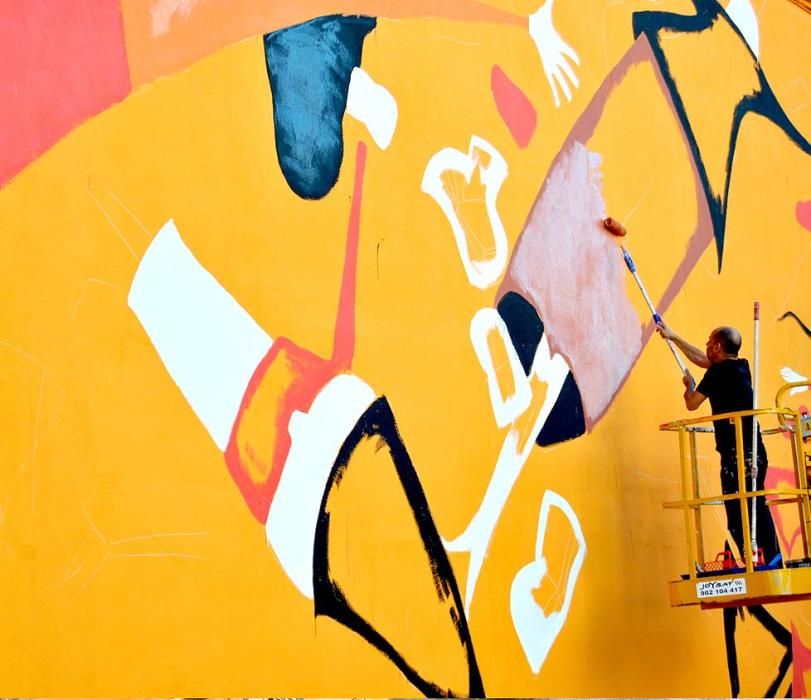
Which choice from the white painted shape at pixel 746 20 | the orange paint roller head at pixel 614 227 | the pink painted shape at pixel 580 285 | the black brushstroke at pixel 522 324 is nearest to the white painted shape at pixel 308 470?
the black brushstroke at pixel 522 324

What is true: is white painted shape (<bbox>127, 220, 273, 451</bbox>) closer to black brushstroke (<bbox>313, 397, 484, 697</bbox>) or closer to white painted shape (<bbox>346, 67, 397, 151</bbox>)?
black brushstroke (<bbox>313, 397, 484, 697</bbox>)

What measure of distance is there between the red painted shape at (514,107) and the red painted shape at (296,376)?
1.20 meters

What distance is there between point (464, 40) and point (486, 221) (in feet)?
3.20

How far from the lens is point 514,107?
752 centimetres

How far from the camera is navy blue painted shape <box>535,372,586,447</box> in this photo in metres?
7.29

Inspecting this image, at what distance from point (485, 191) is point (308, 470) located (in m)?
2.00

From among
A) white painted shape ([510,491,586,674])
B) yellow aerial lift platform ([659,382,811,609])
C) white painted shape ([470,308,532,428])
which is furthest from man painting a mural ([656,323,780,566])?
white painted shape ([470,308,532,428])

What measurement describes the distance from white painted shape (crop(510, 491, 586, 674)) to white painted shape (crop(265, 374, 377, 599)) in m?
1.36

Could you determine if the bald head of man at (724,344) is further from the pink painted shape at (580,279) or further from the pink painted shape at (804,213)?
the pink painted shape at (804,213)

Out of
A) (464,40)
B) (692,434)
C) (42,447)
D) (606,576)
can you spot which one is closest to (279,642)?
(42,447)

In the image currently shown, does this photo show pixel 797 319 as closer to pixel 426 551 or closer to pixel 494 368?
pixel 494 368

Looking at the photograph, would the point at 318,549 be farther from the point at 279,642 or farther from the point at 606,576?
the point at 606,576

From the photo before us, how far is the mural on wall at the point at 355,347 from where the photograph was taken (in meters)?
5.21

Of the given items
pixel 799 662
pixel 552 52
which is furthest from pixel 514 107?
pixel 799 662
